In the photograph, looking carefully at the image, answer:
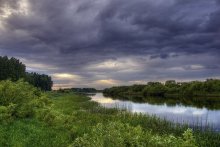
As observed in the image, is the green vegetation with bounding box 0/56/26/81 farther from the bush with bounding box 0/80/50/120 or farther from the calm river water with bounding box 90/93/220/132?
the bush with bounding box 0/80/50/120

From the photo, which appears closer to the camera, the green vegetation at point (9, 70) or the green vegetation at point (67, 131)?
the green vegetation at point (67, 131)

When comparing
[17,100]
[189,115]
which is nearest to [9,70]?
[189,115]

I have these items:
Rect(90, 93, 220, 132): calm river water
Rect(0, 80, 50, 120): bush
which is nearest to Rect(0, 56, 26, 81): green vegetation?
Rect(90, 93, 220, 132): calm river water

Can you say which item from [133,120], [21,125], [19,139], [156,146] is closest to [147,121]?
[133,120]

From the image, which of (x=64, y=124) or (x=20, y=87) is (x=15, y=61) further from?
(x=64, y=124)

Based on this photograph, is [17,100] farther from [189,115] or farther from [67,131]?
[189,115]

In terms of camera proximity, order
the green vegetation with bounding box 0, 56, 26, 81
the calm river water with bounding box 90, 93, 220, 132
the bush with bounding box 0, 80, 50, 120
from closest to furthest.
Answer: the bush with bounding box 0, 80, 50, 120, the calm river water with bounding box 90, 93, 220, 132, the green vegetation with bounding box 0, 56, 26, 81

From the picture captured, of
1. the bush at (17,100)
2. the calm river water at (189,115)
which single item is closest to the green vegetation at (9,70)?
the calm river water at (189,115)

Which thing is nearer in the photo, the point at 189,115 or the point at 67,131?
the point at 67,131

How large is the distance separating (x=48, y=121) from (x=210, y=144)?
14202 millimetres

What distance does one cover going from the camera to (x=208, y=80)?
181 meters

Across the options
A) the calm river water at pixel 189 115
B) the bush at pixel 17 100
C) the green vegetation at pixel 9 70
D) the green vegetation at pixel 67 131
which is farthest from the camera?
the green vegetation at pixel 9 70

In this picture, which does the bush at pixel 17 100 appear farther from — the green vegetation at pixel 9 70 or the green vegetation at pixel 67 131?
the green vegetation at pixel 9 70

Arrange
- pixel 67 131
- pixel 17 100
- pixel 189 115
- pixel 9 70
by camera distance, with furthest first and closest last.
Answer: pixel 9 70
pixel 189 115
pixel 17 100
pixel 67 131
